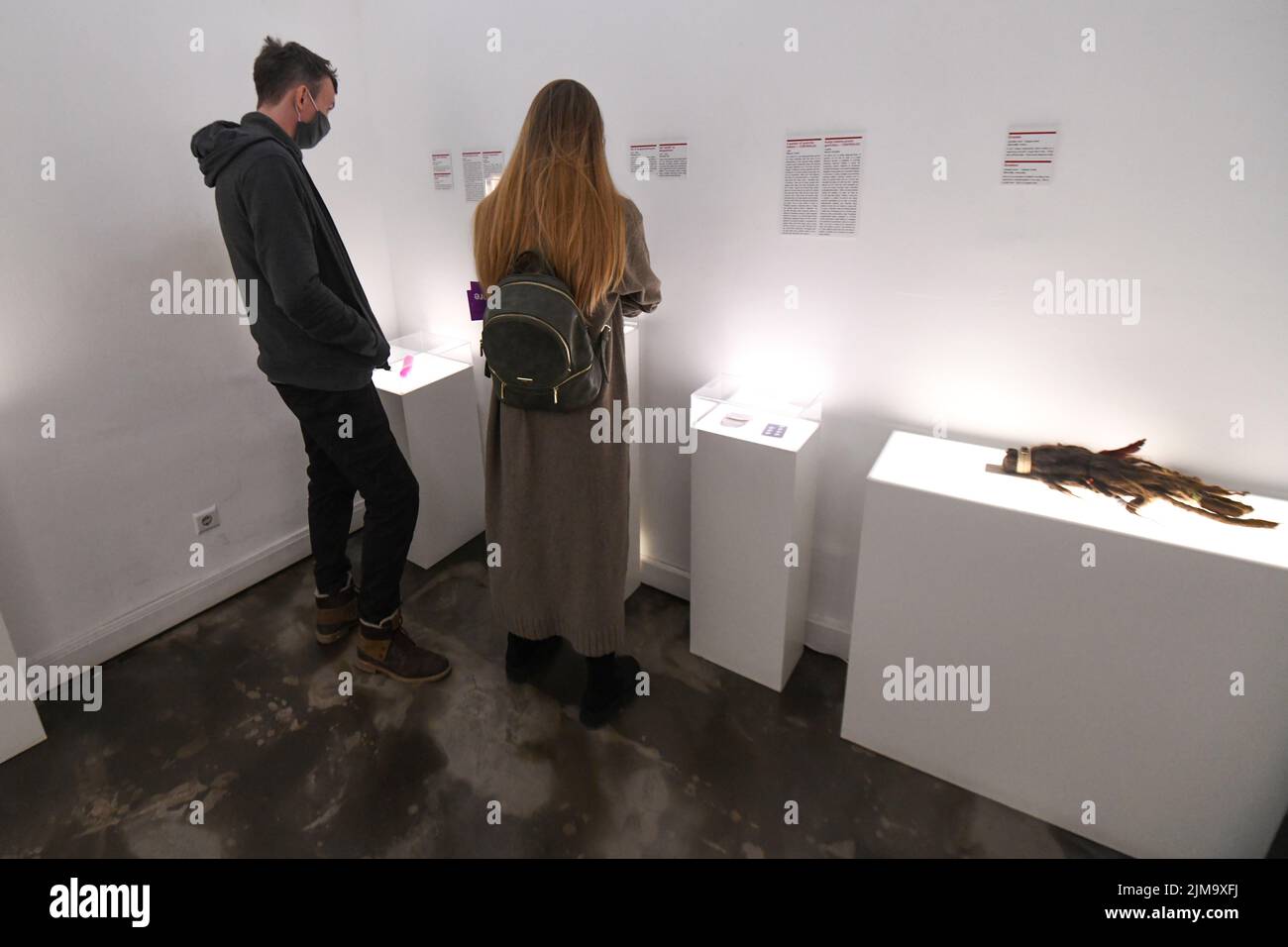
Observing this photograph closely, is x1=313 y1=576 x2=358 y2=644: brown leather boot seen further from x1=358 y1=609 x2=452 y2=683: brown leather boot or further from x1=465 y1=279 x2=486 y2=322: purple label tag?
x1=465 y1=279 x2=486 y2=322: purple label tag

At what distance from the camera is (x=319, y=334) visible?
1877mm

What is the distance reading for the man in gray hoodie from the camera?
5.82 feet

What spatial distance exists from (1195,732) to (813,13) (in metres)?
2.04

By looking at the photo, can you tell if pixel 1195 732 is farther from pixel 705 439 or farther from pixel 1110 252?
pixel 705 439

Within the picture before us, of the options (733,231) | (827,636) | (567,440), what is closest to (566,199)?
(567,440)

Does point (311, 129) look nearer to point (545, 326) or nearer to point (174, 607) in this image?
point (545, 326)

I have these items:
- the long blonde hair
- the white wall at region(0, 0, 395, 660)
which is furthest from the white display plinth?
the white wall at region(0, 0, 395, 660)

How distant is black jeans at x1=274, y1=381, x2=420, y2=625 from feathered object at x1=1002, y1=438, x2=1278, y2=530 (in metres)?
1.86

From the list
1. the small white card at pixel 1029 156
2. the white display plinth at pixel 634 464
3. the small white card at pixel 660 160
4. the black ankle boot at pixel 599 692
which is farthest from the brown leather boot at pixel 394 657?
the small white card at pixel 1029 156

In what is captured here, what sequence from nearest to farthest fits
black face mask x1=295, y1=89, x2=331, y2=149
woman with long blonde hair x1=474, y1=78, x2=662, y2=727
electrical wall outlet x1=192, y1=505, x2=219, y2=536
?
1. woman with long blonde hair x1=474, y1=78, x2=662, y2=727
2. black face mask x1=295, y1=89, x2=331, y2=149
3. electrical wall outlet x1=192, y1=505, x2=219, y2=536

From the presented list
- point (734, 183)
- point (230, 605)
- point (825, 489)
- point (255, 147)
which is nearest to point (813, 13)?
point (734, 183)

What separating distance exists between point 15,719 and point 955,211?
3088mm

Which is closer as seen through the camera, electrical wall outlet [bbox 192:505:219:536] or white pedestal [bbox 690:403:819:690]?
white pedestal [bbox 690:403:819:690]

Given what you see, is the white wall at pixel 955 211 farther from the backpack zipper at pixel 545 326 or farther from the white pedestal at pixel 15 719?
the white pedestal at pixel 15 719
